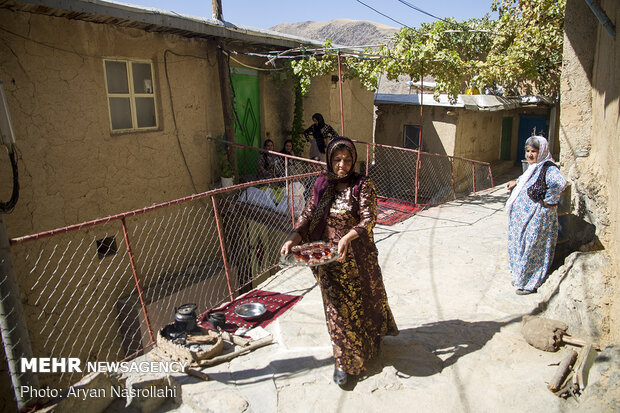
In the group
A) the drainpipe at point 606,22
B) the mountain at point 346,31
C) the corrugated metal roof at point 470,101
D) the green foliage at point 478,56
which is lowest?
the corrugated metal roof at point 470,101

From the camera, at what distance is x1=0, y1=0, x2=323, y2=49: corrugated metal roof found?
17.8 feet

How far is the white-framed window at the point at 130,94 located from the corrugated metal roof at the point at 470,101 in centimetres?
839

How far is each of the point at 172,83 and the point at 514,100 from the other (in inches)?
460

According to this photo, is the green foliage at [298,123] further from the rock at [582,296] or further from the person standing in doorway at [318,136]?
the rock at [582,296]

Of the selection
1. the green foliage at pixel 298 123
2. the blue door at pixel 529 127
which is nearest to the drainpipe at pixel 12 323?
the green foliage at pixel 298 123

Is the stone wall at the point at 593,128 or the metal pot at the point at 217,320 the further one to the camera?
the metal pot at the point at 217,320

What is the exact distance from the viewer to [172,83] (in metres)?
7.64

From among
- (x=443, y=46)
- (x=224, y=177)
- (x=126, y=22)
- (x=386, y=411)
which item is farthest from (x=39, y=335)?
(x=443, y=46)

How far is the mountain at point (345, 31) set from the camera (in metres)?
40.7

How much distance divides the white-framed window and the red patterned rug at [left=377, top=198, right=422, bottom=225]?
14.6ft

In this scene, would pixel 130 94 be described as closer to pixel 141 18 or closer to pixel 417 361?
pixel 141 18

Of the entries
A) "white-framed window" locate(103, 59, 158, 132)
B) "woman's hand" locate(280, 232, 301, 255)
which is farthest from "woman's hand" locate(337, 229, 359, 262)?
"white-framed window" locate(103, 59, 158, 132)

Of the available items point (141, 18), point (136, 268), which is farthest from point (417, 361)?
point (141, 18)

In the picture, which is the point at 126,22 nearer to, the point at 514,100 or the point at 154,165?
the point at 154,165
